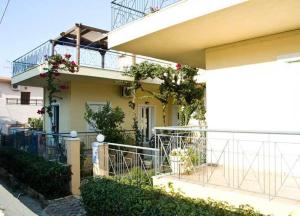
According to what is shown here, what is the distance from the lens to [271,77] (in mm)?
7027

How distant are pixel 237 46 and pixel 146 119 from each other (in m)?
10.5

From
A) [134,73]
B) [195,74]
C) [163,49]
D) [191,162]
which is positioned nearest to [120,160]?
[191,162]

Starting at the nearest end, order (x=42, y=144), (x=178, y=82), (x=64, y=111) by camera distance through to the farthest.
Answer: (x=42, y=144) < (x=178, y=82) < (x=64, y=111)

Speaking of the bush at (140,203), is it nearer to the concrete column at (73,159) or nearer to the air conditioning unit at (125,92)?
the concrete column at (73,159)

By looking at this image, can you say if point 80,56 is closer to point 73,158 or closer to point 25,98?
point 73,158

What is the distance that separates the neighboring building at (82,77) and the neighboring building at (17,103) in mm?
11447

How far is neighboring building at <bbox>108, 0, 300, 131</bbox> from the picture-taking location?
5898 mm

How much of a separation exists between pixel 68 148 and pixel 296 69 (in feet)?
21.3

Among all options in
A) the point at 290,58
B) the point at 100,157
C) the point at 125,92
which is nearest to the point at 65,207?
the point at 100,157

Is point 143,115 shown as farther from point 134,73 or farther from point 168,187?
point 168,187

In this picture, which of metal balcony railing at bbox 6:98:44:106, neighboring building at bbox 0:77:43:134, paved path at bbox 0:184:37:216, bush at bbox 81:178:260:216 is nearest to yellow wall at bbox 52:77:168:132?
bush at bbox 81:178:260:216

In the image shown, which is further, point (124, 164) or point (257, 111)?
point (124, 164)

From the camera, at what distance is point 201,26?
6.51 m

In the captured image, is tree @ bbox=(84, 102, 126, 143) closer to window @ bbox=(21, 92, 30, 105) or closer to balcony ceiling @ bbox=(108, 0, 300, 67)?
balcony ceiling @ bbox=(108, 0, 300, 67)
